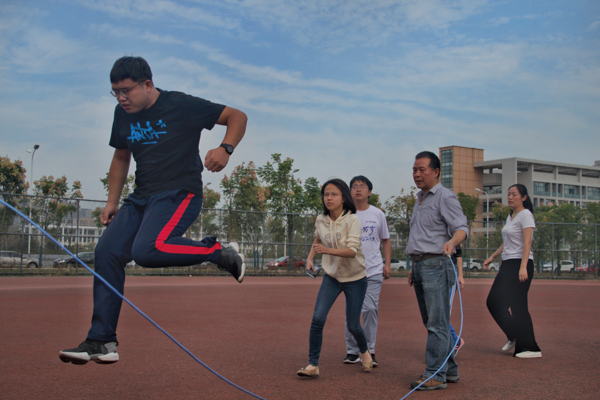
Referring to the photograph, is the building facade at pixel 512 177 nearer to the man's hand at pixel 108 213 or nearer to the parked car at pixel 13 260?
the parked car at pixel 13 260

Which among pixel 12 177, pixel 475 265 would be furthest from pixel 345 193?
pixel 12 177

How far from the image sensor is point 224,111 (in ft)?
12.1

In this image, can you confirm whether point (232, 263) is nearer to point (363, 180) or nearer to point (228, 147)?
point (228, 147)

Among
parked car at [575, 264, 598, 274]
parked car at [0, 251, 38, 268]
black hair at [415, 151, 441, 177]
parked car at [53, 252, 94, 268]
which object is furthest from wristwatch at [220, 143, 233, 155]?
parked car at [575, 264, 598, 274]

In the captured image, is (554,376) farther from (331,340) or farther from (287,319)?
(287,319)

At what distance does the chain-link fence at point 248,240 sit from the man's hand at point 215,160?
58.7 feet

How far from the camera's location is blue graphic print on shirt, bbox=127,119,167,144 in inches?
142

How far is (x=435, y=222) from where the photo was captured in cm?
505

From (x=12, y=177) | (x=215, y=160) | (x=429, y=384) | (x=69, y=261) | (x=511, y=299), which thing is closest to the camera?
(x=215, y=160)

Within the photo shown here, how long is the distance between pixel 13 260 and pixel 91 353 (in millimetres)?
18969

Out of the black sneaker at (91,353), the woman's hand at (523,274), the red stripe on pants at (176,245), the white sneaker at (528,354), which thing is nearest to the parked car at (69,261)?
the woman's hand at (523,274)

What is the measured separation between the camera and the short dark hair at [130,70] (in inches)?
135

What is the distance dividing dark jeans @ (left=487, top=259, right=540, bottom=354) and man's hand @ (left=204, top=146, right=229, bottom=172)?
4.38 m

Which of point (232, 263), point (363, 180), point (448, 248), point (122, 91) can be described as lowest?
point (232, 263)
